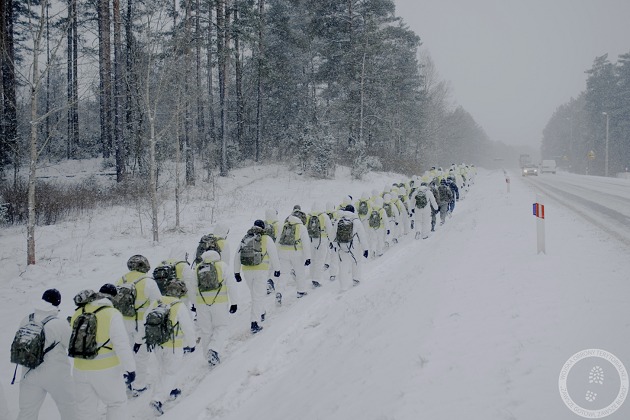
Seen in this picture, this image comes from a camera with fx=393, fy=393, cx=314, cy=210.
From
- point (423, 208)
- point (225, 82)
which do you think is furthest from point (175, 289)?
point (225, 82)

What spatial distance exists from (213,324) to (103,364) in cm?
→ 221

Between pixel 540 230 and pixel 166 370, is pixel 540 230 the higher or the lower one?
the higher one

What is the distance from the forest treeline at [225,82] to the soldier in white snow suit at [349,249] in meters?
7.18

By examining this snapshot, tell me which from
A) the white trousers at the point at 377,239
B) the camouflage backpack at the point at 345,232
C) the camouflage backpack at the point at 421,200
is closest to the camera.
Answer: the camouflage backpack at the point at 345,232

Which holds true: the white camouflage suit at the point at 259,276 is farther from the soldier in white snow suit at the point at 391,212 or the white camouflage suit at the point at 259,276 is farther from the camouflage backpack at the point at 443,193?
the camouflage backpack at the point at 443,193

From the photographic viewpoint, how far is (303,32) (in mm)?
32531

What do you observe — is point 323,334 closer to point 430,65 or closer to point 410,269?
point 410,269

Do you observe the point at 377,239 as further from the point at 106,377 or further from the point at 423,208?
the point at 106,377

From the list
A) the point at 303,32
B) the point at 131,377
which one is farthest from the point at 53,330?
the point at 303,32

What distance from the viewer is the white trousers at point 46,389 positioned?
4.89 metres

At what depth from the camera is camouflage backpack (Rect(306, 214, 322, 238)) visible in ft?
37.0

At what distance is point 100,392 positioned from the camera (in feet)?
16.4

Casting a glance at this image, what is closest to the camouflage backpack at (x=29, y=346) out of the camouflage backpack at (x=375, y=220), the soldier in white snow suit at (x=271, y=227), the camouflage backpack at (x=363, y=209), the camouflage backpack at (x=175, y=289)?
the camouflage backpack at (x=175, y=289)

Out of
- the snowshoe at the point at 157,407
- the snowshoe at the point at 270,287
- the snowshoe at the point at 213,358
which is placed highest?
the snowshoe at the point at 270,287
